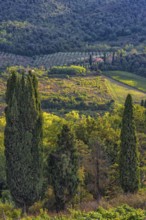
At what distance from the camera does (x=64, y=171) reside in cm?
3781

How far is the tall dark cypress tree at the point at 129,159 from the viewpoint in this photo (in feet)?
133

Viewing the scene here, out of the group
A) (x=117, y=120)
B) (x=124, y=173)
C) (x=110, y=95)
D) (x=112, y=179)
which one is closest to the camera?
(x=124, y=173)

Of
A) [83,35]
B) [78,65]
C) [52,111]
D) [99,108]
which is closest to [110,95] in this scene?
[99,108]

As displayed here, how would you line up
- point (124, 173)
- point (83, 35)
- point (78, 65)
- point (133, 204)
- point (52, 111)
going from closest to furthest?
1. point (133, 204)
2. point (124, 173)
3. point (52, 111)
4. point (78, 65)
5. point (83, 35)

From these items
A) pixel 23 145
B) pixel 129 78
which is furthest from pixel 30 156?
pixel 129 78

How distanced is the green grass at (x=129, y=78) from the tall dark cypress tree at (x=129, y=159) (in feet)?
242

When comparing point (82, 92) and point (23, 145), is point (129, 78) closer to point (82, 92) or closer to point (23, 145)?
point (82, 92)

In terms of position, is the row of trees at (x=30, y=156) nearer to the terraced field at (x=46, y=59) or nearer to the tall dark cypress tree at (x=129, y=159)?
the tall dark cypress tree at (x=129, y=159)

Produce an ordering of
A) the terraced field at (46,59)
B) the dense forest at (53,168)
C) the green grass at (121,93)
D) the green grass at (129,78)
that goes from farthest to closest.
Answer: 1. the terraced field at (46,59)
2. the green grass at (129,78)
3. the green grass at (121,93)
4. the dense forest at (53,168)

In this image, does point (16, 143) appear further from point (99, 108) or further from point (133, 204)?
point (99, 108)

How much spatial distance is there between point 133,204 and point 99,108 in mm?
68847

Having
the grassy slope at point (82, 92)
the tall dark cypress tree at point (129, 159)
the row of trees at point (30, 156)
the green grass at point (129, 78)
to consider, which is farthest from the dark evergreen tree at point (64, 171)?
the green grass at point (129, 78)

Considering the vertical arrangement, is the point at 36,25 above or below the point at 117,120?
above

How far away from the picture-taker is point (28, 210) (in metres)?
38.2
